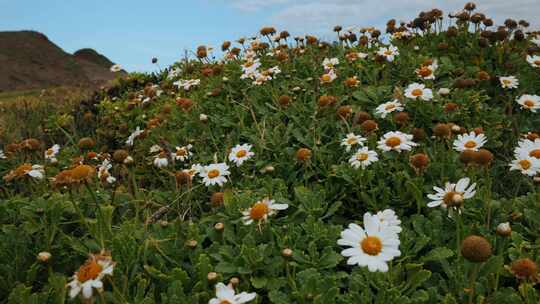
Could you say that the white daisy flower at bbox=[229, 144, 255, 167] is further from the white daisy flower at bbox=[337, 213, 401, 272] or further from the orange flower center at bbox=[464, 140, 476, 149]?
the white daisy flower at bbox=[337, 213, 401, 272]

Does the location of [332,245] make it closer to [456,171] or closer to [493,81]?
[456,171]

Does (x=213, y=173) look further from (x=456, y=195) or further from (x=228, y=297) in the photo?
(x=456, y=195)

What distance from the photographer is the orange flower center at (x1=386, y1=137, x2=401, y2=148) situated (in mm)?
2906

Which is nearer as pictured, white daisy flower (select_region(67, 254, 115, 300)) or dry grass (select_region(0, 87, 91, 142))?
white daisy flower (select_region(67, 254, 115, 300))

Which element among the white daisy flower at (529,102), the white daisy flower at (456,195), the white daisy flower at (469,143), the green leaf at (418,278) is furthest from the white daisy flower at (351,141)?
the white daisy flower at (529,102)

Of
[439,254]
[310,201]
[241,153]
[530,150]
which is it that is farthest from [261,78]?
[439,254]

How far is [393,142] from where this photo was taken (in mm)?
2910

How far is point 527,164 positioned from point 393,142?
2.42 ft

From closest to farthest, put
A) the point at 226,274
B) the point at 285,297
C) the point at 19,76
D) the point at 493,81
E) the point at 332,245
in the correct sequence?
the point at 285,297 < the point at 226,274 < the point at 332,245 < the point at 493,81 < the point at 19,76

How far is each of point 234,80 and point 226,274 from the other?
3.25 meters

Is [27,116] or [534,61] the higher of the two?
[534,61]

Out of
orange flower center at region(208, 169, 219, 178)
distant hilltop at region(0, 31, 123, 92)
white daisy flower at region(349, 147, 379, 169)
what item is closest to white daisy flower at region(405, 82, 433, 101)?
white daisy flower at region(349, 147, 379, 169)

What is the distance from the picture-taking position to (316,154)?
3.37 meters

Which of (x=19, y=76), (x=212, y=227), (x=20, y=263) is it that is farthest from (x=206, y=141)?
(x=19, y=76)
